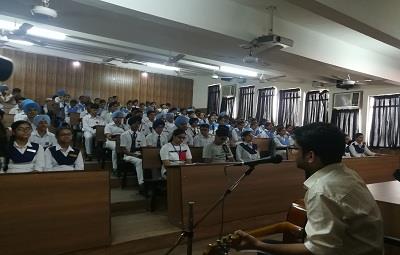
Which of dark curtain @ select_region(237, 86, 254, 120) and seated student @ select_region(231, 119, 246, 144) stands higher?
dark curtain @ select_region(237, 86, 254, 120)

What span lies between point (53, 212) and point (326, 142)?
2.63 metres

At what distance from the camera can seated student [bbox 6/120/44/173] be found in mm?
3645

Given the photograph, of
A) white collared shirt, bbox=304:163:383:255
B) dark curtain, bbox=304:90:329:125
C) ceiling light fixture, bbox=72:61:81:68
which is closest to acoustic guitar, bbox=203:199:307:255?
white collared shirt, bbox=304:163:383:255

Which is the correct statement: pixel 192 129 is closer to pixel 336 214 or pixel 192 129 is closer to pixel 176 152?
pixel 176 152

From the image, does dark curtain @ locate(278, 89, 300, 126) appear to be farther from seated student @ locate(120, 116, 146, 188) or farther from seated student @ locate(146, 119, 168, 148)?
seated student @ locate(120, 116, 146, 188)

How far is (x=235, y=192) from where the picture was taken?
14.6 feet

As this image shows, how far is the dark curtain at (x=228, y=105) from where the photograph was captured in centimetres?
1368

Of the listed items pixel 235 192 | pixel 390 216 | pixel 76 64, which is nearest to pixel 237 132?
pixel 235 192

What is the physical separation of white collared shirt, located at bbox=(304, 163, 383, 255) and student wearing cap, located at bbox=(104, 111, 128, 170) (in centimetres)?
482

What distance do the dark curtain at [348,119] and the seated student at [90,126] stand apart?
720 cm

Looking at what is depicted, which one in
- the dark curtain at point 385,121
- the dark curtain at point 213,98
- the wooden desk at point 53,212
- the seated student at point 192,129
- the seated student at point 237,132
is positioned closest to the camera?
the wooden desk at point 53,212

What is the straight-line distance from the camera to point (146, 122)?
285 inches

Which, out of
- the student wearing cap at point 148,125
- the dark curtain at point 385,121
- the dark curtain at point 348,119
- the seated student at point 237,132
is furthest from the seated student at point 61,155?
the dark curtain at point 385,121

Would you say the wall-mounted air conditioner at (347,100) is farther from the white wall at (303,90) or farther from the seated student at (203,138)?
the seated student at (203,138)
